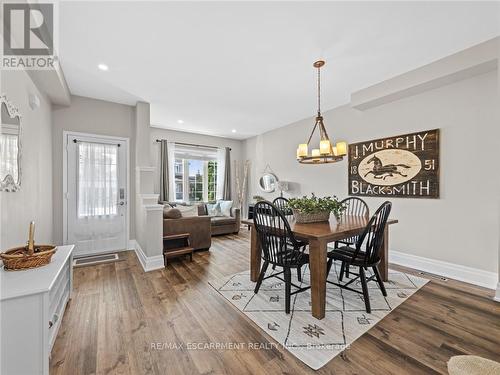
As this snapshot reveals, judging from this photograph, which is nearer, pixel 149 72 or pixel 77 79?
pixel 149 72

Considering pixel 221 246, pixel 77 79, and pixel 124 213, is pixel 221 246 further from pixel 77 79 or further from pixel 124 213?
pixel 77 79

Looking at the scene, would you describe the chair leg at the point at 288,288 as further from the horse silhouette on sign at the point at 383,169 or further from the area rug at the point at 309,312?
the horse silhouette on sign at the point at 383,169

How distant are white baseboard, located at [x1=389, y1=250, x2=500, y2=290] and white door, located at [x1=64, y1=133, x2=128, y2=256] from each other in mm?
4699

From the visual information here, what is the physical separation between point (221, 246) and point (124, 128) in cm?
290

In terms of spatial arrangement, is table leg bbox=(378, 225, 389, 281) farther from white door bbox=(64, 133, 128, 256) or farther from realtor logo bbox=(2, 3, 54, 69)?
white door bbox=(64, 133, 128, 256)

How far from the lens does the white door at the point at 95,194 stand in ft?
12.2

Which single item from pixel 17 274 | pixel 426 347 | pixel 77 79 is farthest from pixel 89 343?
pixel 77 79

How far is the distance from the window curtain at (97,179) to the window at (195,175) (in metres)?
2.02

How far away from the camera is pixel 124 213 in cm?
412

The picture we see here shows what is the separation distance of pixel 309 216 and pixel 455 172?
206 centimetres

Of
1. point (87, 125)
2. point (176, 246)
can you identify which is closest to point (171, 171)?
point (87, 125)

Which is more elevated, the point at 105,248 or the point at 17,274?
the point at 17,274

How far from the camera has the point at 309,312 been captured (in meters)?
2.15

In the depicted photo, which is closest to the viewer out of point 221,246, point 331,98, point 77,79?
point 77,79
